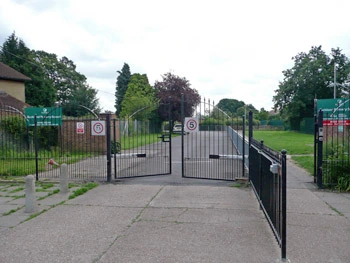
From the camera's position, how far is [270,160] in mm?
4953

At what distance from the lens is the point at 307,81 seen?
154 ft

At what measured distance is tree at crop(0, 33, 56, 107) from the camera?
45281 millimetres

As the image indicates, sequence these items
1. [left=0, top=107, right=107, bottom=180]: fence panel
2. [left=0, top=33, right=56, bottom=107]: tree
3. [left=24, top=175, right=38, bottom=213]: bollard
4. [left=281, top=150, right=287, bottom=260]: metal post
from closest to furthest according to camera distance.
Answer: [left=281, top=150, right=287, bottom=260]: metal post, [left=24, top=175, right=38, bottom=213]: bollard, [left=0, top=107, right=107, bottom=180]: fence panel, [left=0, top=33, right=56, bottom=107]: tree

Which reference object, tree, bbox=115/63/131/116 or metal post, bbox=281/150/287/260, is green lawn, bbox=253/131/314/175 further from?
tree, bbox=115/63/131/116

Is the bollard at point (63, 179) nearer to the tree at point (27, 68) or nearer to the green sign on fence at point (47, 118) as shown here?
the green sign on fence at point (47, 118)

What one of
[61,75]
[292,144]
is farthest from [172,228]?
[61,75]

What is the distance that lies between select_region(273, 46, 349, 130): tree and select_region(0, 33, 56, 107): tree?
1319 inches

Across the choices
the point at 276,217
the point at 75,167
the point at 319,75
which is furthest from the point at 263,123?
the point at 276,217

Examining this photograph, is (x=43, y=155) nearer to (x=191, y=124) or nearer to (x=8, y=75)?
(x=191, y=124)

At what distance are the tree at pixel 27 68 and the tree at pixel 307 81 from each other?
33.5m

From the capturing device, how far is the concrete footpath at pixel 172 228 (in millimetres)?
4656

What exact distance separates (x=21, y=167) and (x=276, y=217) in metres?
9.75

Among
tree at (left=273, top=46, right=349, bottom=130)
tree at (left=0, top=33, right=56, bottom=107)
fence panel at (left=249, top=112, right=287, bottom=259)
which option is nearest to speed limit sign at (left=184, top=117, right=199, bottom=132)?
fence panel at (left=249, top=112, right=287, bottom=259)

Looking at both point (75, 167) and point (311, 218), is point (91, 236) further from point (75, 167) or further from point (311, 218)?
point (75, 167)
